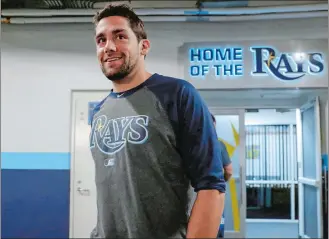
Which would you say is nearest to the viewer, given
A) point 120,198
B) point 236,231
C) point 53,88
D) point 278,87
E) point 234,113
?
point 120,198

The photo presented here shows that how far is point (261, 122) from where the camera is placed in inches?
320

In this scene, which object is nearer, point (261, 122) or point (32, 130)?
point (32, 130)

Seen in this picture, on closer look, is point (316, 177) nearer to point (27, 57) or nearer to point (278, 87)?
point (278, 87)

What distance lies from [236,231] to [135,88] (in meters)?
4.66

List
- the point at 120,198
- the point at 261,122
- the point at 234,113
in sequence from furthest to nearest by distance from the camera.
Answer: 1. the point at 261,122
2. the point at 234,113
3. the point at 120,198

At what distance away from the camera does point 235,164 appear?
505 centimetres

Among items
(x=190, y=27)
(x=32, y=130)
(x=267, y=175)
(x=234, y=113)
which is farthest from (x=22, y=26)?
(x=267, y=175)

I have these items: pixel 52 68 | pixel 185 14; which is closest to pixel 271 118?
pixel 185 14

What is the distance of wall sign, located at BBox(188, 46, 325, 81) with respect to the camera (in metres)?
4.09

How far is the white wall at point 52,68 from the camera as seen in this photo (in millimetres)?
4289

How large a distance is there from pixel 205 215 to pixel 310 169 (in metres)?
4.28

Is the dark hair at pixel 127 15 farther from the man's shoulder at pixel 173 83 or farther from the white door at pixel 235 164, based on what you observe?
the white door at pixel 235 164

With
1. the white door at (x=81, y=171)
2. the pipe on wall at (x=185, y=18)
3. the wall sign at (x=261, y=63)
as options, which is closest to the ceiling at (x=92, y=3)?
the pipe on wall at (x=185, y=18)

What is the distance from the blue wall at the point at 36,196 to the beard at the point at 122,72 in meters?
3.72
